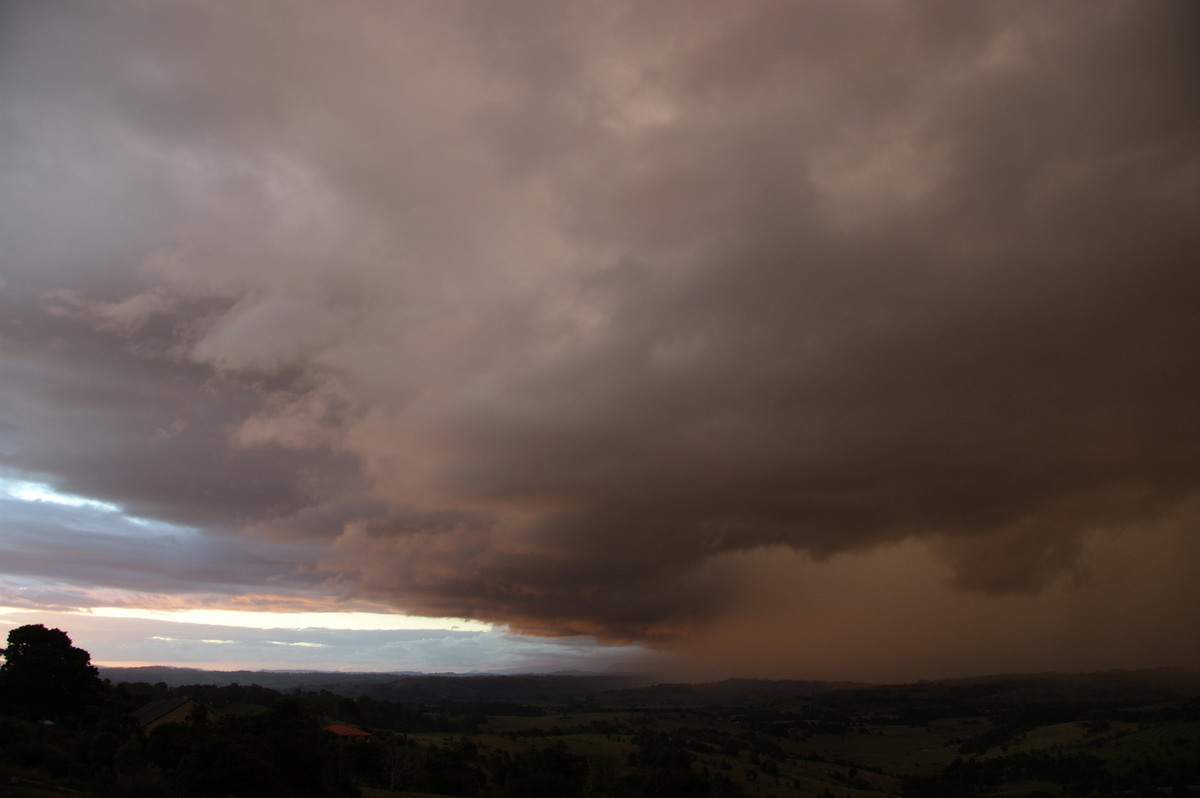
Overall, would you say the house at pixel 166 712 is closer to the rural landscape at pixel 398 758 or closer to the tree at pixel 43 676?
the rural landscape at pixel 398 758

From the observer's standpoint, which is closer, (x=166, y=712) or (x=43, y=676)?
(x=43, y=676)

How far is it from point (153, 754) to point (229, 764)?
707 centimetres

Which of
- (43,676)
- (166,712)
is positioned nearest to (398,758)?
(166,712)

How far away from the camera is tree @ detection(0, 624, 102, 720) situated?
81250 millimetres

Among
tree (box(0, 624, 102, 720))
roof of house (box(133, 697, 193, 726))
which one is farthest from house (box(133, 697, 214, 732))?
tree (box(0, 624, 102, 720))

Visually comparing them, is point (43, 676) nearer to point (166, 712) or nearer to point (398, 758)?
point (166, 712)

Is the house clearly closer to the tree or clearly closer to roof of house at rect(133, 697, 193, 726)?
roof of house at rect(133, 697, 193, 726)

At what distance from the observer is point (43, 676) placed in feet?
→ 272

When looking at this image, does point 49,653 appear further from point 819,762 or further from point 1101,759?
point 1101,759

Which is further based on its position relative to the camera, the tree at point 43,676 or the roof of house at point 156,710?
the roof of house at point 156,710

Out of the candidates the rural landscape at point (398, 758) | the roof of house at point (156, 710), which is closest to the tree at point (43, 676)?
the rural landscape at point (398, 758)

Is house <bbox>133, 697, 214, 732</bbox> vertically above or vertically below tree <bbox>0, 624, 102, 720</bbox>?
below

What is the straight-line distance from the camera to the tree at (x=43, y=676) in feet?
267

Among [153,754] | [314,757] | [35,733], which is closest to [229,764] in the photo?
[153,754]
